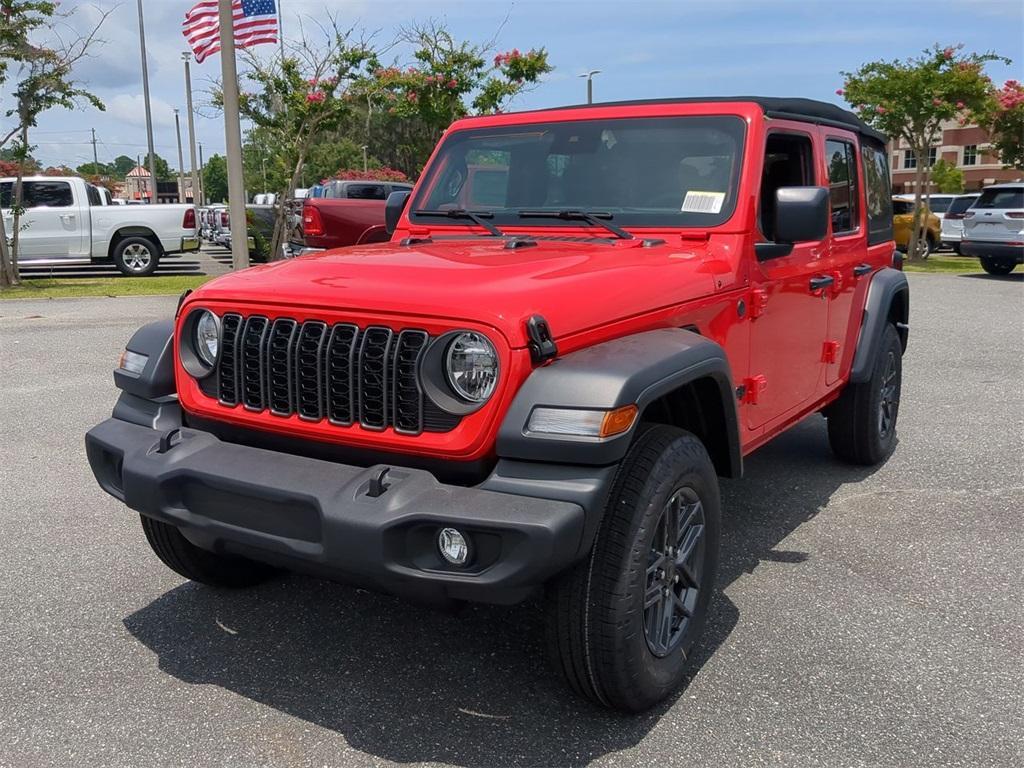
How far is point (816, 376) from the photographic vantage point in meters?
4.49

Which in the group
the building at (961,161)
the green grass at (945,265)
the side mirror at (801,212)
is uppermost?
the building at (961,161)

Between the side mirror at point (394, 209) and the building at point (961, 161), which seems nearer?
the side mirror at point (394, 209)

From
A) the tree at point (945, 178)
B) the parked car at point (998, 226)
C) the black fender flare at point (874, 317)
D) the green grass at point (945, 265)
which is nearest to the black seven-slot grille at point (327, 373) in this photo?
the black fender flare at point (874, 317)

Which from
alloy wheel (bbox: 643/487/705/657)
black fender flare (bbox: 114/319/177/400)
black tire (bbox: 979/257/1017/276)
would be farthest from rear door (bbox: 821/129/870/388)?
black tire (bbox: 979/257/1017/276)

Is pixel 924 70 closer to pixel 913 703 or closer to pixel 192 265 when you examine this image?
pixel 192 265

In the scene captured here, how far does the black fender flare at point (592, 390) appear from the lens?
2.44 metres

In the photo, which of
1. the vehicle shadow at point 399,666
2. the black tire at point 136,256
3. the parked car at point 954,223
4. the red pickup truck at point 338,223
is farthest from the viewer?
the parked car at point 954,223

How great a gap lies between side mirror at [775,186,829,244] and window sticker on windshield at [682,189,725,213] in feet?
0.74

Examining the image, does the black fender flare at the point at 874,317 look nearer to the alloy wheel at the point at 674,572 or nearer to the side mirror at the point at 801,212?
the side mirror at the point at 801,212

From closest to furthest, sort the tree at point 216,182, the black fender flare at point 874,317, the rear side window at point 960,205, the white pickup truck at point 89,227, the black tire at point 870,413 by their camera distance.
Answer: the black fender flare at point 874,317 < the black tire at point 870,413 < the white pickup truck at point 89,227 < the rear side window at point 960,205 < the tree at point 216,182

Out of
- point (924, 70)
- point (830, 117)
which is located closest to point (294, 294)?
point (830, 117)

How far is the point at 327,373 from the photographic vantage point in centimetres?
278

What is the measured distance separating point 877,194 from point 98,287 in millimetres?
13042

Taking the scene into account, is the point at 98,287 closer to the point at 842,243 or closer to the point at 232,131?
the point at 232,131
